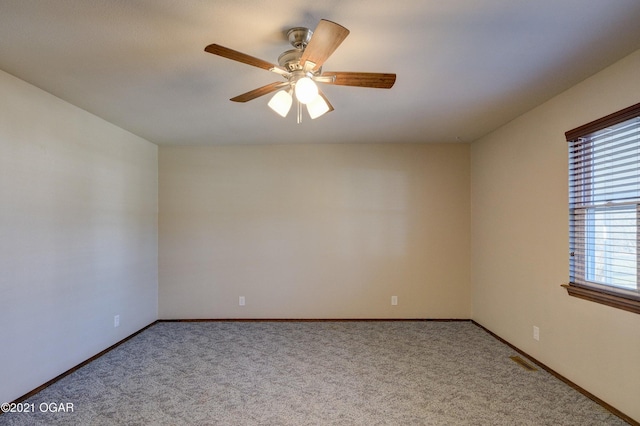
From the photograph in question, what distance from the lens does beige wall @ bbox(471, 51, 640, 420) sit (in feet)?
7.51

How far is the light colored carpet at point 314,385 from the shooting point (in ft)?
7.55

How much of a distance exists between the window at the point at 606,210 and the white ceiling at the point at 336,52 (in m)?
0.47

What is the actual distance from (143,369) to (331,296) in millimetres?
2345

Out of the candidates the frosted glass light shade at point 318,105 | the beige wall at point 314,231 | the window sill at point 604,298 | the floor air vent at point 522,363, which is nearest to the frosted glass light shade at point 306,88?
the frosted glass light shade at point 318,105

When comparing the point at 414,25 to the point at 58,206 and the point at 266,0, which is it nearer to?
the point at 266,0

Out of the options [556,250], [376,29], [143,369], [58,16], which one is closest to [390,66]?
[376,29]

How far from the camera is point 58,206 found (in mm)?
2920

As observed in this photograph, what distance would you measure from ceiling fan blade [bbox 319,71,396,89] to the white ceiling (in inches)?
10.5

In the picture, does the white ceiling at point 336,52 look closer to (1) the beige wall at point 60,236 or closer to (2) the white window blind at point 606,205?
(1) the beige wall at point 60,236

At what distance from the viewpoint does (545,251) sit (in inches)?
120

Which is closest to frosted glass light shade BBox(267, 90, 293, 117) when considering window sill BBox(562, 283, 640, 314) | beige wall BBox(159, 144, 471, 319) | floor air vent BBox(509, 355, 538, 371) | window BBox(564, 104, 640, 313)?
window BBox(564, 104, 640, 313)

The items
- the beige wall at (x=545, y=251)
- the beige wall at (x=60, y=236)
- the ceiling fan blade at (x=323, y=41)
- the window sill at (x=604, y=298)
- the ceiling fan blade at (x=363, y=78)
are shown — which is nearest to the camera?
the ceiling fan blade at (x=323, y=41)

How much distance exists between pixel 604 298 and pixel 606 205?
666 mm

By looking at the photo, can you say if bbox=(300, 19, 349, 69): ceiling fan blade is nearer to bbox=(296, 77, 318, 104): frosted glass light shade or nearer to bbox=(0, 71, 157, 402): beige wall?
bbox=(296, 77, 318, 104): frosted glass light shade
